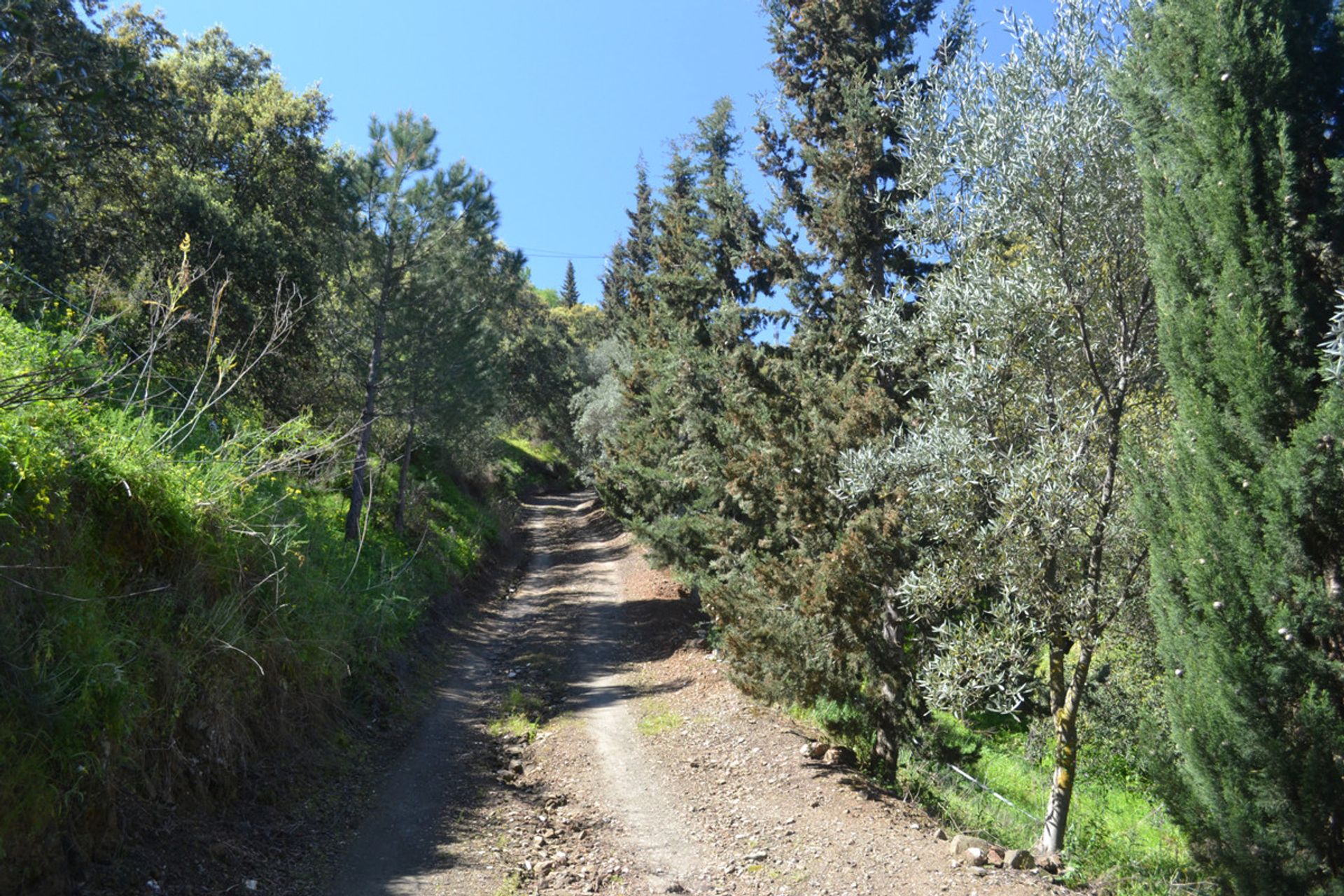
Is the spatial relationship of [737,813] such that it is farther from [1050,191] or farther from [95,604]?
[1050,191]

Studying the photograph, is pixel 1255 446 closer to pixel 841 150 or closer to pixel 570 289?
pixel 841 150

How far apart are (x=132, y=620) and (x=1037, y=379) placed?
25.0ft

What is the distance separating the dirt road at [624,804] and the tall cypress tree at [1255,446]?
1.90m

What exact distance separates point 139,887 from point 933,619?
21.7 feet

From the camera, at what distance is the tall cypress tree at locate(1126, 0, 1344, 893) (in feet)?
14.0

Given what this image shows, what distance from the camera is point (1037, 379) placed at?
6543 mm

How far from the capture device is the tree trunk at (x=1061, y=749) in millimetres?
6406

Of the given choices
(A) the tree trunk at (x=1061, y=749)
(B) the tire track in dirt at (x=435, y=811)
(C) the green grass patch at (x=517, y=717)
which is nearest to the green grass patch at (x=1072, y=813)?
(A) the tree trunk at (x=1061, y=749)

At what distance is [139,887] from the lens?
4785 mm

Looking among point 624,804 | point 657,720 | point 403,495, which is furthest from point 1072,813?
point 403,495

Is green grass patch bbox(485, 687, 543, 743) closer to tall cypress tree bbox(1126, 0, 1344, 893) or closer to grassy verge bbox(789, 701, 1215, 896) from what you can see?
grassy verge bbox(789, 701, 1215, 896)

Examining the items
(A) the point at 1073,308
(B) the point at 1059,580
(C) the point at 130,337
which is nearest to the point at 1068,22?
(A) the point at 1073,308

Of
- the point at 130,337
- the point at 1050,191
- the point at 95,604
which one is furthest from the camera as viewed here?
the point at 130,337

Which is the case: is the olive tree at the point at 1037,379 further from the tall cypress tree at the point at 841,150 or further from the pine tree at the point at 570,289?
the pine tree at the point at 570,289
